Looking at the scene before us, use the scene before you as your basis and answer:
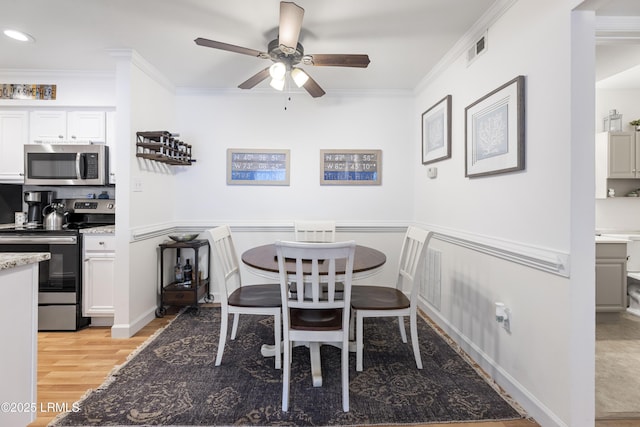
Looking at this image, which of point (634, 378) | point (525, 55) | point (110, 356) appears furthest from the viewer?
point (110, 356)

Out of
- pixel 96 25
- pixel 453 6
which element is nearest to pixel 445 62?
pixel 453 6

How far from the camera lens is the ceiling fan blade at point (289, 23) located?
1615mm

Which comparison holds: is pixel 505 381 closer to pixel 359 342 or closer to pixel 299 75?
pixel 359 342

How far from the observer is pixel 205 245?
3447 mm

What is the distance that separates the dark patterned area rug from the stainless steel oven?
93 centimetres

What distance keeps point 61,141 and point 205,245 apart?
175 centimetres

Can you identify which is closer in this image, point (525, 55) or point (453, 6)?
point (525, 55)

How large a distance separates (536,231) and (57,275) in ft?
12.3

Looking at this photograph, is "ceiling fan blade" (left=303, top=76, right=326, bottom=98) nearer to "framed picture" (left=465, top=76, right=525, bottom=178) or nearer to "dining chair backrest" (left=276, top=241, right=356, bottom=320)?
"framed picture" (left=465, top=76, right=525, bottom=178)

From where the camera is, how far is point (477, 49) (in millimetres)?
2232

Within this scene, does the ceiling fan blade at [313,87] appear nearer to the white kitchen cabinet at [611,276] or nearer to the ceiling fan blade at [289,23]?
the ceiling fan blade at [289,23]

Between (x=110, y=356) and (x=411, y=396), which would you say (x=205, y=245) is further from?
(x=411, y=396)

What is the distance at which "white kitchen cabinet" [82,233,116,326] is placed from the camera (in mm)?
2738

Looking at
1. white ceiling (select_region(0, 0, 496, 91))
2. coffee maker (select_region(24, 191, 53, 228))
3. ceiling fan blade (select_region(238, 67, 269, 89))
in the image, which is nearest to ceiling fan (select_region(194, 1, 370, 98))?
ceiling fan blade (select_region(238, 67, 269, 89))
